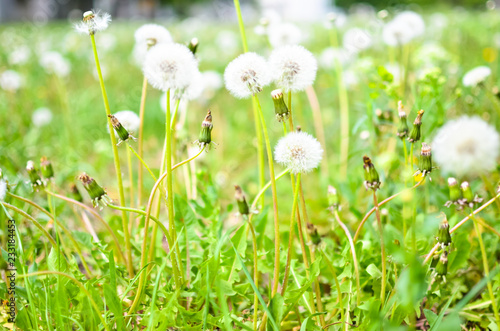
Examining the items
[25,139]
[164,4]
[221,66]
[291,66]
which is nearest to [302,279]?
[291,66]

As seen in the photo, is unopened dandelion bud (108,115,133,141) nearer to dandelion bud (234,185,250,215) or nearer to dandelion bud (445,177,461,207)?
dandelion bud (234,185,250,215)

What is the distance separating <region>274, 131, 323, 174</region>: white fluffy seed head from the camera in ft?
2.16

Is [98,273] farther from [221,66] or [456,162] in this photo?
[221,66]

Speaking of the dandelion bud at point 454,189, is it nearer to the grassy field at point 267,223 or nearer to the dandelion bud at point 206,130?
the grassy field at point 267,223

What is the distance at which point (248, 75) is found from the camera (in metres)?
0.68

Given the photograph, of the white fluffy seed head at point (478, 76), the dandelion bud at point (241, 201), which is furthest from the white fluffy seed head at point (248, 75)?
the white fluffy seed head at point (478, 76)

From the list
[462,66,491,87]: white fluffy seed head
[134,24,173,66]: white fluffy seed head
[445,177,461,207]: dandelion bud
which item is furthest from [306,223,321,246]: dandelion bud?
[462,66,491,87]: white fluffy seed head

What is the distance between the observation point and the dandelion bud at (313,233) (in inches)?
27.4

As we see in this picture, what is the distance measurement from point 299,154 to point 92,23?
0.42 metres

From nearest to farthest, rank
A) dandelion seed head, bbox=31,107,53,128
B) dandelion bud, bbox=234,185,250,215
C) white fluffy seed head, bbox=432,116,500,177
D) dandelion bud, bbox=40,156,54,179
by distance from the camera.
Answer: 1. white fluffy seed head, bbox=432,116,500,177
2. dandelion bud, bbox=234,185,250,215
3. dandelion bud, bbox=40,156,54,179
4. dandelion seed head, bbox=31,107,53,128

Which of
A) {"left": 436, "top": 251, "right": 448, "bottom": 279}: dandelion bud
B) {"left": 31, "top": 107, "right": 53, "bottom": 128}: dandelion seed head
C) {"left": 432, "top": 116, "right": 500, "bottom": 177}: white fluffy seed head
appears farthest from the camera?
{"left": 31, "top": 107, "right": 53, "bottom": 128}: dandelion seed head

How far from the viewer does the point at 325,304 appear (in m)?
0.89

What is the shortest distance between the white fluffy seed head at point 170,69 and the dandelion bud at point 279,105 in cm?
14

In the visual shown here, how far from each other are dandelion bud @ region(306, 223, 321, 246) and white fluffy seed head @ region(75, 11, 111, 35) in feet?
1.62
